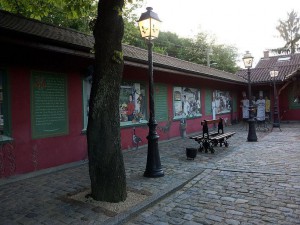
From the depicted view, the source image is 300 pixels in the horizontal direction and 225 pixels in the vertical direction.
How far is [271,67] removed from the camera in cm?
2392

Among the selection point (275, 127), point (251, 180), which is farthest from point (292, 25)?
point (251, 180)

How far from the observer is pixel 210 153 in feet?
30.0

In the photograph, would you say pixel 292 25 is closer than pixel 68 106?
No

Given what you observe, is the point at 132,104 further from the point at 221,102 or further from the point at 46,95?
the point at 221,102

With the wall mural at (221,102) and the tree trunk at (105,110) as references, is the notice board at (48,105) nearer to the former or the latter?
the tree trunk at (105,110)

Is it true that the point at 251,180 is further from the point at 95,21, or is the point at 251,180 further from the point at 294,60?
the point at 294,60

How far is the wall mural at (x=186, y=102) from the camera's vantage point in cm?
1323

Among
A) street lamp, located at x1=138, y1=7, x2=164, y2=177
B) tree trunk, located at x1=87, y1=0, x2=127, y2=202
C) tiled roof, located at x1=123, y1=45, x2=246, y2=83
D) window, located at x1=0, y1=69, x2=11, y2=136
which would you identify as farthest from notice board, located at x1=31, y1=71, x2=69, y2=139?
tree trunk, located at x1=87, y1=0, x2=127, y2=202

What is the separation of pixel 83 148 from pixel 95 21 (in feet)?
14.6

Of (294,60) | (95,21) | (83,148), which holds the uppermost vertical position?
(294,60)

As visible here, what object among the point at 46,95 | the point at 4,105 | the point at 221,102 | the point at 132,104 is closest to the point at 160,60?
the point at 132,104

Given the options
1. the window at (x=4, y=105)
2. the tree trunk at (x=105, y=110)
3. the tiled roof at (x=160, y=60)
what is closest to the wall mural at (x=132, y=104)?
the tiled roof at (x=160, y=60)

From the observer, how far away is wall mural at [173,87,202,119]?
43.4ft

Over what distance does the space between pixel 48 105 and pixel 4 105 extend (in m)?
1.12
